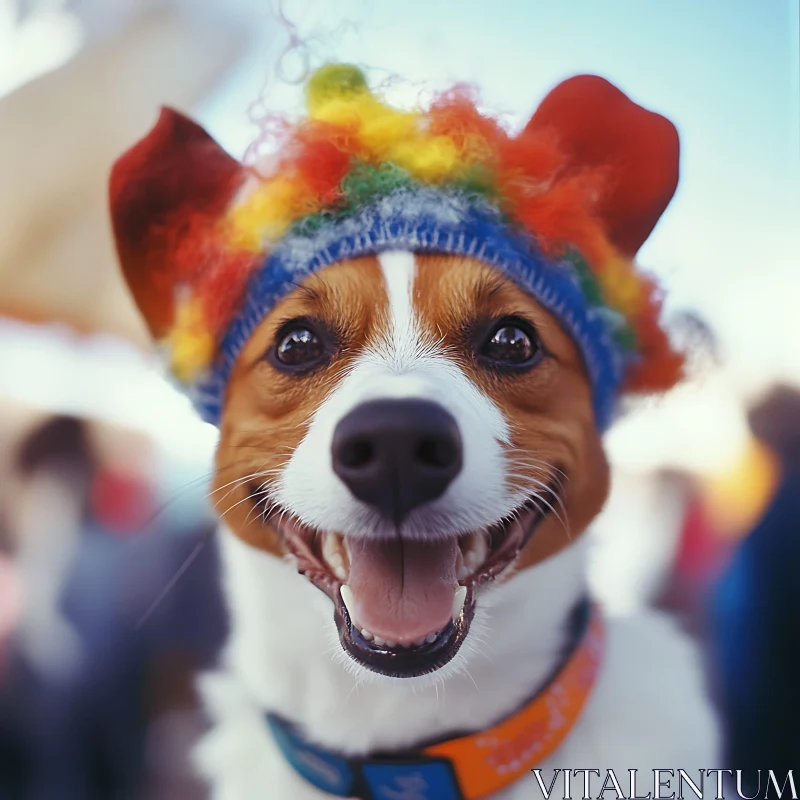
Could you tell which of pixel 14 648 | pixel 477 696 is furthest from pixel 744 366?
pixel 14 648

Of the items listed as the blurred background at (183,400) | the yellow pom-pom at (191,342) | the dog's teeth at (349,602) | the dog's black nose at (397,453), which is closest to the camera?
the dog's black nose at (397,453)

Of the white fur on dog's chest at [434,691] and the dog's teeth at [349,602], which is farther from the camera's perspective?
the white fur on dog's chest at [434,691]

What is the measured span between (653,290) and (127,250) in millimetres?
740

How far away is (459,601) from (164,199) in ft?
2.23

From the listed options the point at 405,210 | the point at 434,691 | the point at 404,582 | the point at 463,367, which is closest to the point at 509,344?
the point at 463,367

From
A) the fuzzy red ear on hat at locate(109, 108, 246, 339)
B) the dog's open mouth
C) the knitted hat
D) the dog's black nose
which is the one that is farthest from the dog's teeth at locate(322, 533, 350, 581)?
the fuzzy red ear on hat at locate(109, 108, 246, 339)

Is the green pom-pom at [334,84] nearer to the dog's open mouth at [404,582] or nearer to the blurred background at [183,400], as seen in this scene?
the blurred background at [183,400]

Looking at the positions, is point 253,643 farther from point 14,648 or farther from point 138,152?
point 138,152

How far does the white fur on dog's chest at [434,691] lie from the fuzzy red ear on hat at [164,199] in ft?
1.24

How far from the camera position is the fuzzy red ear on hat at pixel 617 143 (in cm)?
96

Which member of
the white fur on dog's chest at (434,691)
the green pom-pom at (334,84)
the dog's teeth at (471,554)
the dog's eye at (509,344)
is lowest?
the white fur on dog's chest at (434,691)

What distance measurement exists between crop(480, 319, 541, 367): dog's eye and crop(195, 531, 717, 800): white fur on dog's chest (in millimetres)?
286

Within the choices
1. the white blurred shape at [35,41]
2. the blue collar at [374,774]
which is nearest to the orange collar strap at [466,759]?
the blue collar at [374,774]

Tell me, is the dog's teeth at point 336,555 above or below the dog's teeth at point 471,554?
below
